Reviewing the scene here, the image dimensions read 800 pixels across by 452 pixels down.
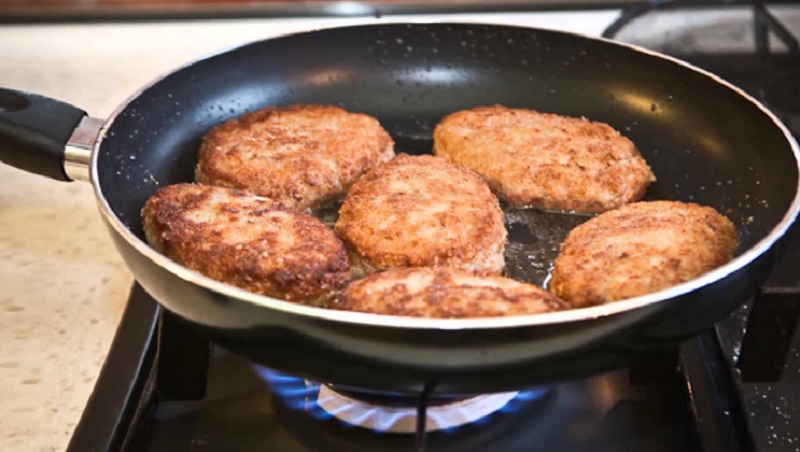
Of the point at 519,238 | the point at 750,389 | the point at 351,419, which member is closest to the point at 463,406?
the point at 351,419

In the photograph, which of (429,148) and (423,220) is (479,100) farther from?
(423,220)

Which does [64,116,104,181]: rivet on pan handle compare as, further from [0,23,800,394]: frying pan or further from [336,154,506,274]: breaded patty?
[336,154,506,274]: breaded patty

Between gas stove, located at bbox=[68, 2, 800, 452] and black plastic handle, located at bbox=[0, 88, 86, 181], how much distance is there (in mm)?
266

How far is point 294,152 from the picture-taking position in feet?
4.28

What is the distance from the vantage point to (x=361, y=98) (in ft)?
5.00

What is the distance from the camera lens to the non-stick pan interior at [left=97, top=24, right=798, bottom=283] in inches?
47.0

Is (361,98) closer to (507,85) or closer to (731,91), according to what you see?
(507,85)

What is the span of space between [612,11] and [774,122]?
983 mm

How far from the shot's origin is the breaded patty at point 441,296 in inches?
33.6

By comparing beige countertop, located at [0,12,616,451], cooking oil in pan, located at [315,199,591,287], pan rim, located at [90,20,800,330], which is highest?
pan rim, located at [90,20,800,330]

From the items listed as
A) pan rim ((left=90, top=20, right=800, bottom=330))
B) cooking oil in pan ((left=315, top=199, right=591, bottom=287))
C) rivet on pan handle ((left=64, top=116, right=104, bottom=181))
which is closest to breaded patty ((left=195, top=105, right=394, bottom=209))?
cooking oil in pan ((left=315, top=199, right=591, bottom=287))

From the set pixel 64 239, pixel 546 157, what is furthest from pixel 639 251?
pixel 64 239

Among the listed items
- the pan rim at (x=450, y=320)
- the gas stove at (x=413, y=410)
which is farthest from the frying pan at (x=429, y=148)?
the gas stove at (x=413, y=410)

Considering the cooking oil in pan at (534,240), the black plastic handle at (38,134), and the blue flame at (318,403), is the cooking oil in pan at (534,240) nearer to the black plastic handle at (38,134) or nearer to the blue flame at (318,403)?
the blue flame at (318,403)
